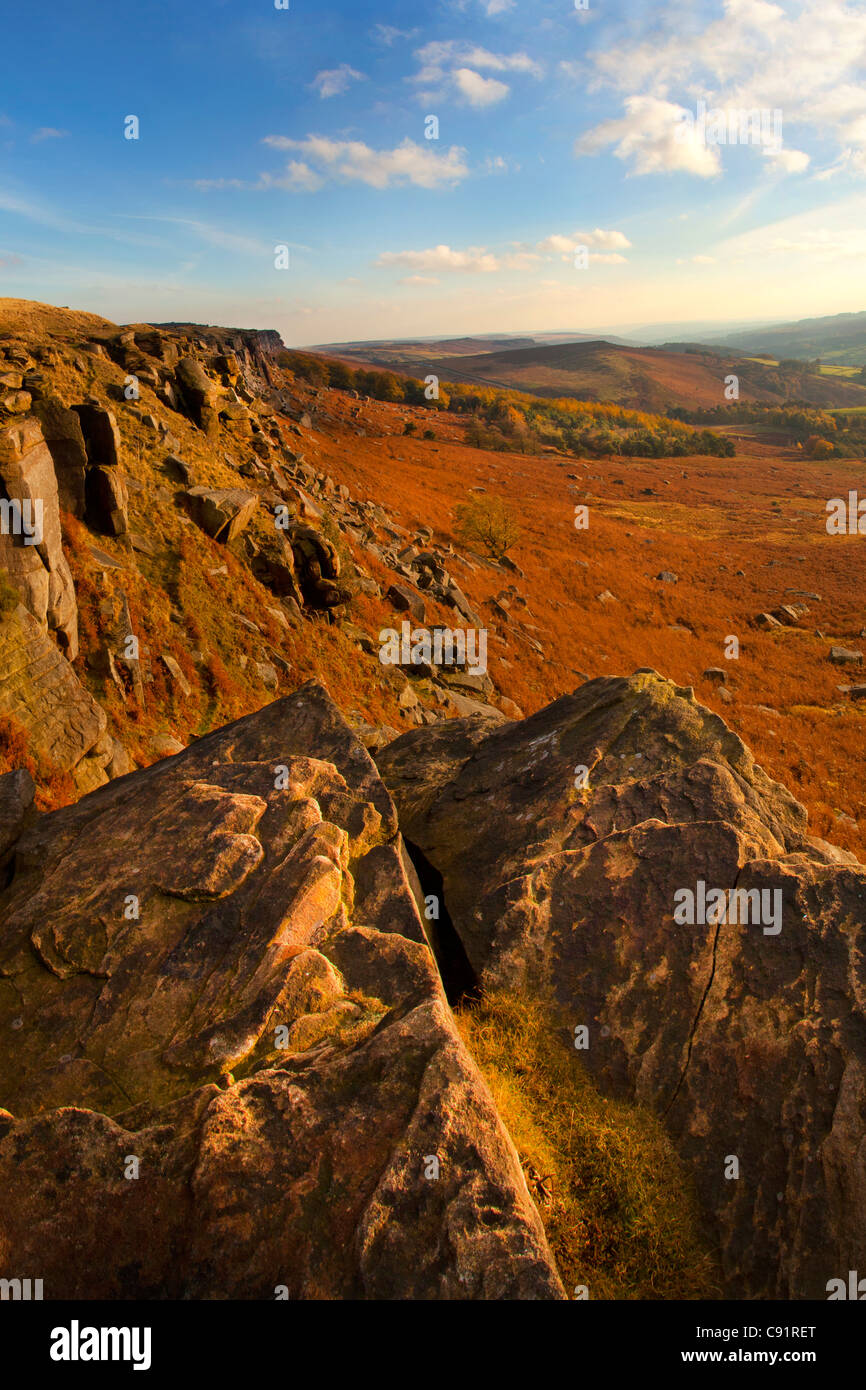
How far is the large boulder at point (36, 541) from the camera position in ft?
47.5

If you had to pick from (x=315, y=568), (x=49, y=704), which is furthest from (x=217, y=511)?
(x=49, y=704)

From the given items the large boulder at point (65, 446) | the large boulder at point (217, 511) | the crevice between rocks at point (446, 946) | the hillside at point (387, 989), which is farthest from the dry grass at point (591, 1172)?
the large boulder at point (217, 511)

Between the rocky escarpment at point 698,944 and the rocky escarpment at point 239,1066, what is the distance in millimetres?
1716

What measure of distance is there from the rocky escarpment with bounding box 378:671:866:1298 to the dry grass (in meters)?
0.31

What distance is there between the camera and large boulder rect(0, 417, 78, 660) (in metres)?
14.5

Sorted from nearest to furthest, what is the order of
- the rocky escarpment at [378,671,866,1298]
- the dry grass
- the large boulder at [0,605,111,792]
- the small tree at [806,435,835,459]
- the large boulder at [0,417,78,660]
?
the dry grass
the rocky escarpment at [378,671,866,1298]
the large boulder at [0,605,111,792]
the large boulder at [0,417,78,660]
the small tree at [806,435,835,459]

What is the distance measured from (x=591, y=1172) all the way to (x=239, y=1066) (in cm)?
375

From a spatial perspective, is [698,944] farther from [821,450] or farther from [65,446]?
[821,450]

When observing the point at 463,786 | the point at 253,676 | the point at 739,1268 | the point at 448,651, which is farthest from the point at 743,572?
the point at 739,1268

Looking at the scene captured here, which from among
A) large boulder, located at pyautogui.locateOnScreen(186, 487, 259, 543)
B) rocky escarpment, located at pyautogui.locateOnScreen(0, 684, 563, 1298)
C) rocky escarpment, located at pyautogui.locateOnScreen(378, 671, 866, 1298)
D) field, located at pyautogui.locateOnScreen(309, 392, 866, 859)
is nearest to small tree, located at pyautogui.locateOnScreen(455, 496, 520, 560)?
field, located at pyautogui.locateOnScreen(309, 392, 866, 859)

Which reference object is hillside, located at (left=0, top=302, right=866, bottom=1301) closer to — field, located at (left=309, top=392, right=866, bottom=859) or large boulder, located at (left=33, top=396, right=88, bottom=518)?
large boulder, located at (left=33, top=396, right=88, bottom=518)

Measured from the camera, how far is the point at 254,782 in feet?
33.4

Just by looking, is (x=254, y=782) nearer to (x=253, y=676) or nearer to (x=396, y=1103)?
(x=396, y=1103)

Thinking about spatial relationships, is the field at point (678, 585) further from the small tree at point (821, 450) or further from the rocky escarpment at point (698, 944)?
the small tree at point (821, 450)
